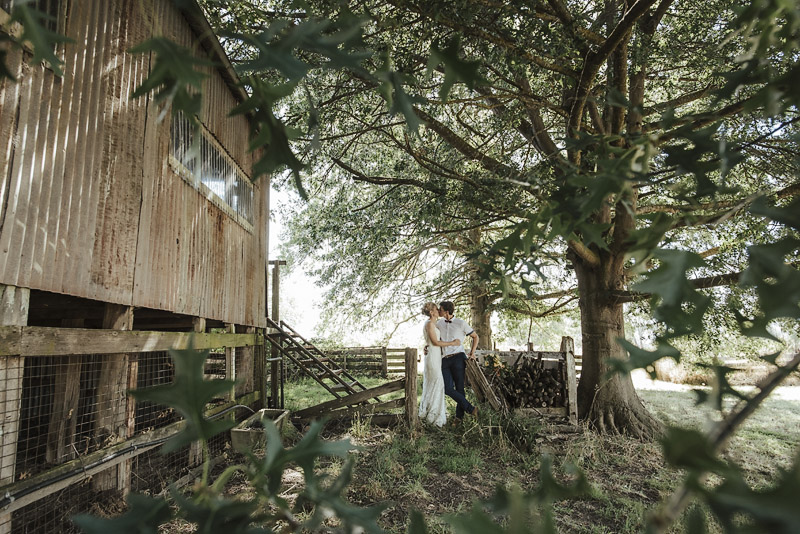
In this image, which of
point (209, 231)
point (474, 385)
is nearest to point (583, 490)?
Answer: point (209, 231)

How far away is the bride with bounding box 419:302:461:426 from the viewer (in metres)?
7.71

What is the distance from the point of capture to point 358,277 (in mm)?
11977

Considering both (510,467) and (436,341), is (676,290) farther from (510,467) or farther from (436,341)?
(436,341)

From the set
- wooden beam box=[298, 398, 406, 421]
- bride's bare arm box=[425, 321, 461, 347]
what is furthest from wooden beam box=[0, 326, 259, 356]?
bride's bare arm box=[425, 321, 461, 347]

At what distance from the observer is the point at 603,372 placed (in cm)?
718

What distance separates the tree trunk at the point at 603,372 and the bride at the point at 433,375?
6.90ft

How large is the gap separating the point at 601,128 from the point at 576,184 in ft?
23.0

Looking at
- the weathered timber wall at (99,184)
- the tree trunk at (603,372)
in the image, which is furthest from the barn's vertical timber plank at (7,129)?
the tree trunk at (603,372)

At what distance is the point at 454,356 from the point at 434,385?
60 cm

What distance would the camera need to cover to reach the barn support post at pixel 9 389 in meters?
3.14

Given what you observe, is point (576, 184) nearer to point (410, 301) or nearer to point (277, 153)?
point (277, 153)

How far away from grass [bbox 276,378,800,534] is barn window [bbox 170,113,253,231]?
380 centimetres

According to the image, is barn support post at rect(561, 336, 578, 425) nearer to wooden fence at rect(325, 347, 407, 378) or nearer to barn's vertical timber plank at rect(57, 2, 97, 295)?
barn's vertical timber plank at rect(57, 2, 97, 295)

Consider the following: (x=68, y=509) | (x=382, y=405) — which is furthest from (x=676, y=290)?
(x=382, y=405)
